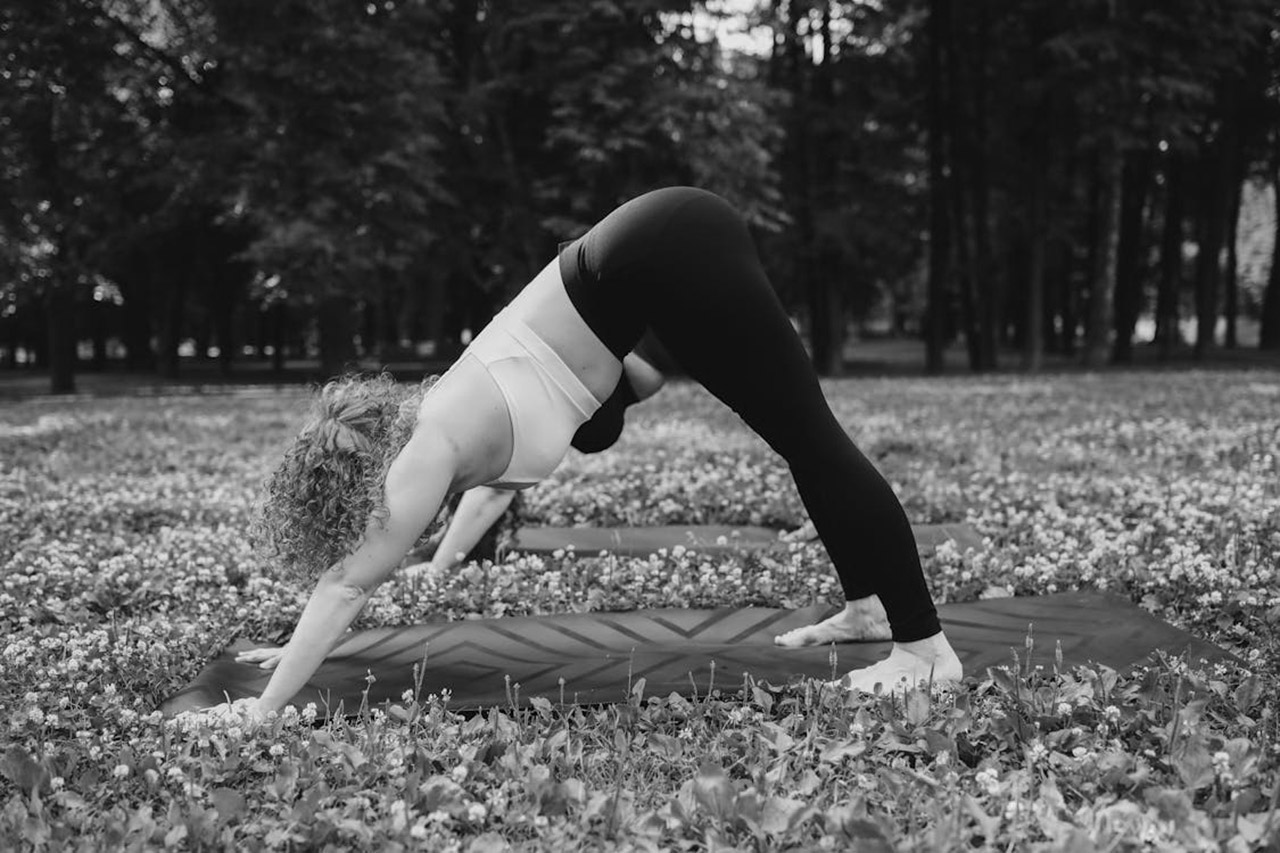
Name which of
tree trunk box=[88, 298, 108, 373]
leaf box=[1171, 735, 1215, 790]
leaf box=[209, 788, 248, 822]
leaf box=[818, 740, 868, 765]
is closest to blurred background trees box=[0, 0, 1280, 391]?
tree trunk box=[88, 298, 108, 373]

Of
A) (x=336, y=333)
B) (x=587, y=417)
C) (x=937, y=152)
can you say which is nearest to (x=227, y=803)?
(x=587, y=417)

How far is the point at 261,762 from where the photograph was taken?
294 centimetres

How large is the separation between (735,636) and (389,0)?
74.4 feet

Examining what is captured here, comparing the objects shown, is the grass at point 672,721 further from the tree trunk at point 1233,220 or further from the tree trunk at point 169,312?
the tree trunk at point 169,312

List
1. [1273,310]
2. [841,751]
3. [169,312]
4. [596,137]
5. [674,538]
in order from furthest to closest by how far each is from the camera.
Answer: [169,312] < [1273,310] < [596,137] < [674,538] < [841,751]

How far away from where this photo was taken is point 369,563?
3.35 meters

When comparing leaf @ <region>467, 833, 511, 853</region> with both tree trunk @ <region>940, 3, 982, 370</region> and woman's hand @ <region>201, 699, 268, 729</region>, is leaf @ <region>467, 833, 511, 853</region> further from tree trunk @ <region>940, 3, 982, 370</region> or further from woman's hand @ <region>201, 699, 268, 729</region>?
tree trunk @ <region>940, 3, 982, 370</region>

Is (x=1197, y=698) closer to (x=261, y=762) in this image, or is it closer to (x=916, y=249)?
(x=261, y=762)

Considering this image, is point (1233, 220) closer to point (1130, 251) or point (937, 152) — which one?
point (1130, 251)

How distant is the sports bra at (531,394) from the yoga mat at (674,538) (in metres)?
2.35

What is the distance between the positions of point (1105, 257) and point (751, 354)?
75.0 ft

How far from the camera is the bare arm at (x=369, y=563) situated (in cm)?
329

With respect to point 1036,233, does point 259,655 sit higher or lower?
lower

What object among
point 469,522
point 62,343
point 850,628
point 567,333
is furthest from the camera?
point 62,343
